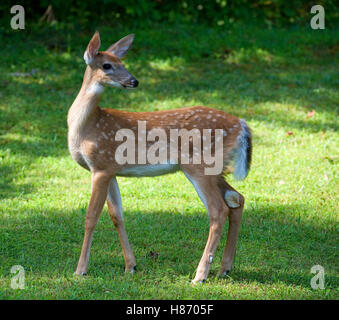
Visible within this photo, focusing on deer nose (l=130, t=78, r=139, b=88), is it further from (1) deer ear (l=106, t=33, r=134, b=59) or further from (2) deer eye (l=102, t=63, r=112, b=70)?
(1) deer ear (l=106, t=33, r=134, b=59)

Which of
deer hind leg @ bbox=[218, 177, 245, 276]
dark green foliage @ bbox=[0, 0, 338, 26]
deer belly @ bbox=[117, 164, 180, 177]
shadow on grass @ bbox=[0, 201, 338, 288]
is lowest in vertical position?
shadow on grass @ bbox=[0, 201, 338, 288]

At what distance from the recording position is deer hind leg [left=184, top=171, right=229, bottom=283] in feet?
17.6

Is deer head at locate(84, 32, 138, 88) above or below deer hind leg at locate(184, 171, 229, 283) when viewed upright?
above

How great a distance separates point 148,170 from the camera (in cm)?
550

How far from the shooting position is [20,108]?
10.1m

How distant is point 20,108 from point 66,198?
10.2 ft

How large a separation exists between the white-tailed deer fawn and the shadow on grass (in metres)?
0.27

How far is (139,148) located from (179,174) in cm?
292

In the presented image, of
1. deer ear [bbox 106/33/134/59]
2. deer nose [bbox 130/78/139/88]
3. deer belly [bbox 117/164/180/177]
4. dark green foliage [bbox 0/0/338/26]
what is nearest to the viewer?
deer nose [bbox 130/78/139/88]

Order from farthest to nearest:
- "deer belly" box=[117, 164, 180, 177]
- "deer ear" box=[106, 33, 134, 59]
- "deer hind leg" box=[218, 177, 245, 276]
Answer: "deer ear" box=[106, 33, 134, 59] → "deer hind leg" box=[218, 177, 245, 276] → "deer belly" box=[117, 164, 180, 177]

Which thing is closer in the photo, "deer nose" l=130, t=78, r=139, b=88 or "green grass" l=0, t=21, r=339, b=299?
"deer nose" l=130, t=78, r=139, b=88

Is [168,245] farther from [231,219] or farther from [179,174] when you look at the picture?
[179,174]

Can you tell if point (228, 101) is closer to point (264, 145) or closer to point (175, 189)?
point (264, 145)

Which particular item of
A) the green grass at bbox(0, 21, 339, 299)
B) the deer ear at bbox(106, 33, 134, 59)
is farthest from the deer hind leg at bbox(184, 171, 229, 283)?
the deer ear at bbox(106, 33, 134, 59)
